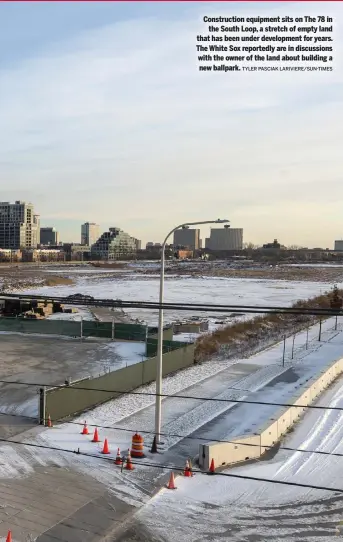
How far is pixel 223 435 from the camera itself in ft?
52.9

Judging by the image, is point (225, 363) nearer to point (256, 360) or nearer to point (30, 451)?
point (256, 360)

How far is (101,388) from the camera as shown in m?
19.6

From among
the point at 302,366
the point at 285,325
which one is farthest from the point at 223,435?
the point at 285,325

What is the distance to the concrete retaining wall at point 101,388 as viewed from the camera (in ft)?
57.1

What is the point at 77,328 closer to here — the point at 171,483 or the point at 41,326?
the point at 41,326

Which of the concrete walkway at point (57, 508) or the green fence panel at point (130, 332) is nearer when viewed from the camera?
the concrete walkway at point (57, 508)

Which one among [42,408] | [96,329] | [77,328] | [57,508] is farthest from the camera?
[96,329]

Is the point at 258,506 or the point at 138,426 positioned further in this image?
the point at 138,426

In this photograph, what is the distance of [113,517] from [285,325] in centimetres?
3278

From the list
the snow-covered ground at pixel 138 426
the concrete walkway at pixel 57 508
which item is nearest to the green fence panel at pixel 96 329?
the snow-covered ground at pixel 138 426

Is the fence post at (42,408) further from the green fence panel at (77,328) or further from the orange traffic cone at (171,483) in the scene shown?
the green fence panel at (77,328)

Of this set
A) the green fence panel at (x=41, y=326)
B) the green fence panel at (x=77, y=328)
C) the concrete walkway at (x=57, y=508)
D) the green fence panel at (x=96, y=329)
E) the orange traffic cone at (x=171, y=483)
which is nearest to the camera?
the concrete walkway at (x=57, y=508)

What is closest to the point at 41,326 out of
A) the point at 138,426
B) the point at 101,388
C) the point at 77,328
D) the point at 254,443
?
the point at 77,328

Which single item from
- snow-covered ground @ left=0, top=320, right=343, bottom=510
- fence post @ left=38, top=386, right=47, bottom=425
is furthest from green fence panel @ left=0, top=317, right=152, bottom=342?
fence post @ left=38, top=386, right=47, bottom=425
